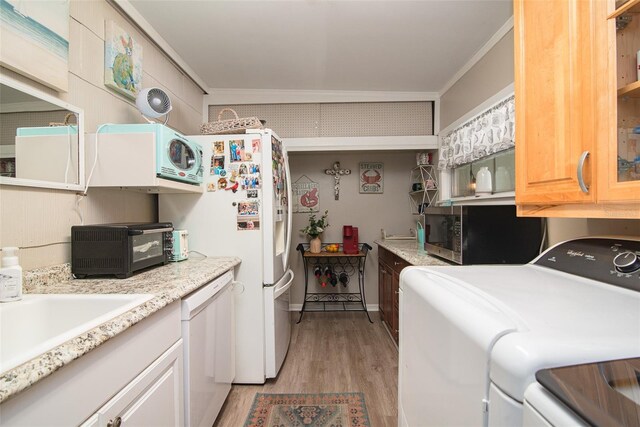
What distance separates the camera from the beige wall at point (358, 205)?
3.55 meters

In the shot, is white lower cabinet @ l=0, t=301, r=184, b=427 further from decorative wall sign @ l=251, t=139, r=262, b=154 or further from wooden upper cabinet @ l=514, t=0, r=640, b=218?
wooden upper cabinet @ l=514, t=0, r=640, b=218

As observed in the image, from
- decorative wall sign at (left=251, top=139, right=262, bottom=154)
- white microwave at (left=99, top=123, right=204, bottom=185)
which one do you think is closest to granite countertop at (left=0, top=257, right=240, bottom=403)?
white microwave at (left=99, top=123, right=204, bottom=185)

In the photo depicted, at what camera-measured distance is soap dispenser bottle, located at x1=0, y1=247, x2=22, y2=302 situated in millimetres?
953

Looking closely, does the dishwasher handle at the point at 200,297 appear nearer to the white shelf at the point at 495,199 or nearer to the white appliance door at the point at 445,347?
the white appliance door at the point at 445,347

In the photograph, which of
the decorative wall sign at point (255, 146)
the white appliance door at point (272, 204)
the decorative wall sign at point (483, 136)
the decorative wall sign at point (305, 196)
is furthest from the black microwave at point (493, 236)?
the decorative wall sign at point (305, 196)

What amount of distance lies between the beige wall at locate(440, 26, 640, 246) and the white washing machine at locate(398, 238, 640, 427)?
26 centimetres

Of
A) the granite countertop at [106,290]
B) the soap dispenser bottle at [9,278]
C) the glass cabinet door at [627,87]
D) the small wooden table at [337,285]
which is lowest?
the small wooden table at [337,285]

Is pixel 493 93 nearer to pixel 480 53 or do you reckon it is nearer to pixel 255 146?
pixel 480 53

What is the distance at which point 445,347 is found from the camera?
2.43 feet

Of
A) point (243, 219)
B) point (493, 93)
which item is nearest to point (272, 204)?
point (243, 219)

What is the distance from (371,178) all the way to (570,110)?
2684 mm

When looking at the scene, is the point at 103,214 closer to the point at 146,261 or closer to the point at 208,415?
the point at 146,261

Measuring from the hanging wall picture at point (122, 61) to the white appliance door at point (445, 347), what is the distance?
193 centimetres

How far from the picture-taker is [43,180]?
122 centimetres
